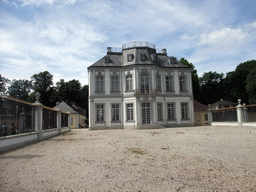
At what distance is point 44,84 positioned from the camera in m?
48.6

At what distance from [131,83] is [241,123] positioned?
1220cm

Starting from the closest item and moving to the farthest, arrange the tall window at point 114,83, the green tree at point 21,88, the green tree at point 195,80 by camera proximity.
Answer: the tall window at point 114,83 < the green tree at point 195,80 < the green tree at point 21,88

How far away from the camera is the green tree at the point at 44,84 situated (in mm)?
47125

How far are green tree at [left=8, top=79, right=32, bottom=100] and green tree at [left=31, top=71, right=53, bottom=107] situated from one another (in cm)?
1177

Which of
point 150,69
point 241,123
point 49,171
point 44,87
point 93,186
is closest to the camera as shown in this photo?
point 93,186

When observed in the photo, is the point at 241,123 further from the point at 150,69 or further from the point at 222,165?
the point at 222,165

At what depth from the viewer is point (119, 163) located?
17.7 ft

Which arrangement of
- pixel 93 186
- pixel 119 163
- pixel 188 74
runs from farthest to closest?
pixel 188 74
pixel 119 163
pixel 93 186

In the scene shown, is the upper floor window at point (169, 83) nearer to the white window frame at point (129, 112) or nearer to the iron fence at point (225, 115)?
the white window frame at point (129, 112)

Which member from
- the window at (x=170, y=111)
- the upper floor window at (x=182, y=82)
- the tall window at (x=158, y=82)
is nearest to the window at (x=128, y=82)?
the tall window at (x=158, y=82)

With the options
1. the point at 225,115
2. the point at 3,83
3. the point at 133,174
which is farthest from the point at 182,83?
the point at 3,83

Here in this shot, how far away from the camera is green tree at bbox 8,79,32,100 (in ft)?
188

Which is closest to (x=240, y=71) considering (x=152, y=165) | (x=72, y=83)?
(x=72, y=83)

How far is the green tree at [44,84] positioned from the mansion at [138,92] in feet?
85.0
